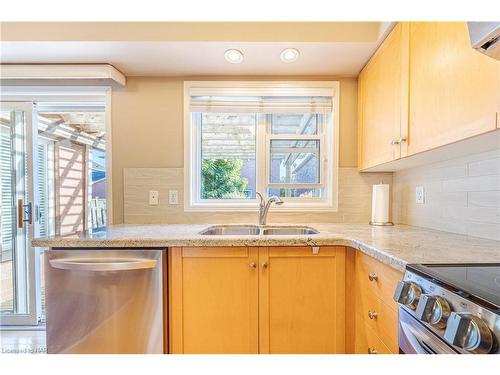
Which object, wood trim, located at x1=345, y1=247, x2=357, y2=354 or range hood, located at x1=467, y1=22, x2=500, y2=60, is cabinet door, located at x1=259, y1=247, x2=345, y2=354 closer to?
wood trim, located at x1=345, y1=247, x2=357, y2=354

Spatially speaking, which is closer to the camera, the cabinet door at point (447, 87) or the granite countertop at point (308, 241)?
the cabinet door at point (447, 87)

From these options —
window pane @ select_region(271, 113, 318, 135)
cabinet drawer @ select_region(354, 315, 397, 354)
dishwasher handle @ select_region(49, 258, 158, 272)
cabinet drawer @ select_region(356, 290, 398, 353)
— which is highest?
window pane @ select_region(271, 113, 318, 135)

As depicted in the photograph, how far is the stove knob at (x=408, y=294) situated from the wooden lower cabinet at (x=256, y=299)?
616 mm

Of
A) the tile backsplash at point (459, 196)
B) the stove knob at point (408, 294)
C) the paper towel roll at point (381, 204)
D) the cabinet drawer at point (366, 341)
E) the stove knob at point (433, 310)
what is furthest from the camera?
the paper towel roll at point (381, 204)

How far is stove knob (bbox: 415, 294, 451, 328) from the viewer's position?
0.63 metres

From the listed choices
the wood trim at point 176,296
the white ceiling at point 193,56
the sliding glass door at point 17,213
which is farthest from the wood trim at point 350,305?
the sliding glass door at point 17,213

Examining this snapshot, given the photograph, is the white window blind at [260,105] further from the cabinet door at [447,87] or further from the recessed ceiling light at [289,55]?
the cabinet door at [447,87]

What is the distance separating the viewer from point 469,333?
21.0 inches

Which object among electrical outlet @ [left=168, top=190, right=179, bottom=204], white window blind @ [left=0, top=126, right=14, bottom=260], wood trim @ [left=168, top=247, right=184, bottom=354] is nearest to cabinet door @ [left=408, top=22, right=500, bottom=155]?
wood trim @ [left=168, top=247, right=184, bottom=354]

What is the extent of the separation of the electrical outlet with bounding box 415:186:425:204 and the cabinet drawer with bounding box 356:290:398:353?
0.81 metres

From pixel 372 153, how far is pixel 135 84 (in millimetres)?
1820

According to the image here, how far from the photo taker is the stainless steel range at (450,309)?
53 cm

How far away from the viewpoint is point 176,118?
81.6 inches
